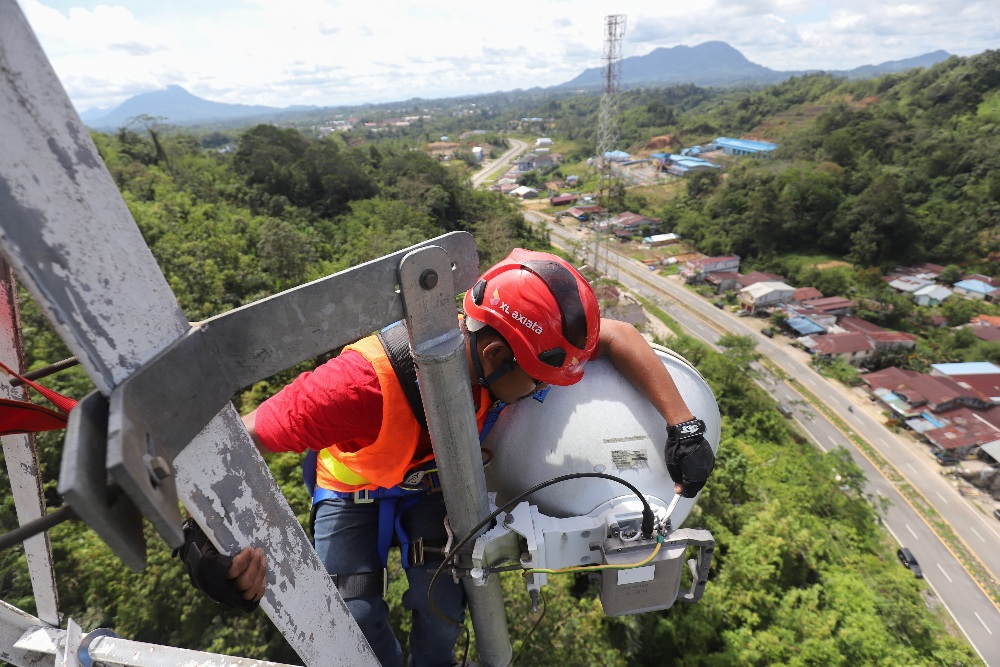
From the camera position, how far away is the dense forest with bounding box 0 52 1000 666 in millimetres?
5203

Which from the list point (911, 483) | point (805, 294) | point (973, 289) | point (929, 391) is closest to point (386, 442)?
point (911, 483)

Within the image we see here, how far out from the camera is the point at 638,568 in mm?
1970

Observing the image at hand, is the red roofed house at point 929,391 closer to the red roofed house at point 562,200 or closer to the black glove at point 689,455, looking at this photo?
the black glove at point 689,455

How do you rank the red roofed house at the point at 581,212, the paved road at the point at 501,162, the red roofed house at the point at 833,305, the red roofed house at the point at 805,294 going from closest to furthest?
the red roofed house at the point at 833,305 < the red roofed house at the point at 805,294 < the red roofed house at the point at 581,212 < the paved road at the point at 501,162

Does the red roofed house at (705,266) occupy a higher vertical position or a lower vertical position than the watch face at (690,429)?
→ lower

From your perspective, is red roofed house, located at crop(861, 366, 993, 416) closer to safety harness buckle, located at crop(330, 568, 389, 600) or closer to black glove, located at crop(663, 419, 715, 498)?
black glove, located at crop(663, 419, 715, 498)

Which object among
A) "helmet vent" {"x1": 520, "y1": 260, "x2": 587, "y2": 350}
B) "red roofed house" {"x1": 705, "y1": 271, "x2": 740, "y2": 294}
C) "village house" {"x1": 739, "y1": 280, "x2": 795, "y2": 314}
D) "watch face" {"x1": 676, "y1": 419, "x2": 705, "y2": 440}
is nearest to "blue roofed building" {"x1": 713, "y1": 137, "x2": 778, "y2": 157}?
"red roofed house" {"x1": 705, "y1": 271, "x2": 740, "y2": 294}

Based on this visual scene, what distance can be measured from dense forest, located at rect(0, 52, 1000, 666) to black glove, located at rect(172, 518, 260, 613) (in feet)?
11.6

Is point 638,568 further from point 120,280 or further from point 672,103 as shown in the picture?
point 672,103

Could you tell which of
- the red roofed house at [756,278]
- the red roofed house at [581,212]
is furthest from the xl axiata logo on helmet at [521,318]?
the red roofed house at [581,212]

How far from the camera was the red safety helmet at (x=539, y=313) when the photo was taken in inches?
75.3

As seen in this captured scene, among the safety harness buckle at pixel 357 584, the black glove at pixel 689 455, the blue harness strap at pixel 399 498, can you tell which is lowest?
the safety harness buckle at pixel 357 584

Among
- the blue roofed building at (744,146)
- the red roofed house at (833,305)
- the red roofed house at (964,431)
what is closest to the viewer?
the red roofed house at (964,431)

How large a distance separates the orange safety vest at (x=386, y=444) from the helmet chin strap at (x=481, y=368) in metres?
0.17
